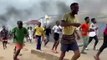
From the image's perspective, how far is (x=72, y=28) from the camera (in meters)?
9.00

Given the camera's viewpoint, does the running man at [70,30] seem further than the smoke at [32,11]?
No

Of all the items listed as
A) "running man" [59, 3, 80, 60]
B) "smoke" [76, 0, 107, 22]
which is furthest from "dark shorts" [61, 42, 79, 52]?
"smoke" [76, 0, 107, 22]

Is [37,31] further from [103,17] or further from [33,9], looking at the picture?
[33,9]

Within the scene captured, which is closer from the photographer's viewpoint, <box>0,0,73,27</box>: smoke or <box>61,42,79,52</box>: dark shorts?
<box>61,42,79,52</box>: dark shorts

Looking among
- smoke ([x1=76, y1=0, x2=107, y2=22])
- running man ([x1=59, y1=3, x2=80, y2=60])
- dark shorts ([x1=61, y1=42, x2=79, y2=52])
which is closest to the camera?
running man ([x1=59, y1=3, x2=80, y2=60])

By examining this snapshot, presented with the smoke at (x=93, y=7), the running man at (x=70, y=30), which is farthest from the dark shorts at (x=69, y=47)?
the smoke at (x=93, y=7)

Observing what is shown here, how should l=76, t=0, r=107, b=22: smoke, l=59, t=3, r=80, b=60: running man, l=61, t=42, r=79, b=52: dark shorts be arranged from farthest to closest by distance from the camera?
l=76, t=0, r=107, b=22: smoke < l=61, t=42, r=79, b=52: dark shorts < l=59, t=3, r=80, b=60: running man

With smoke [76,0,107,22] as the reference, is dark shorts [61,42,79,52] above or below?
above

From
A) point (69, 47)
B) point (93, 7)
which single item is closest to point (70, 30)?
point (69, 47)

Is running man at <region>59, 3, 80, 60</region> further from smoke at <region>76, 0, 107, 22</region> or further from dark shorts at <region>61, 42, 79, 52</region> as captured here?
smoke at <region>76, 0, 107, 22</region>

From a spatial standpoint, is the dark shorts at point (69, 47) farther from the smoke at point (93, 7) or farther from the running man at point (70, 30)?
the smoke at point (93, 7)

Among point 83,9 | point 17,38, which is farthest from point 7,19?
point 17,38

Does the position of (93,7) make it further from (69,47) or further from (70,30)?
(70,30)

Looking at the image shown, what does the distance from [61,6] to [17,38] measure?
25.4 m
